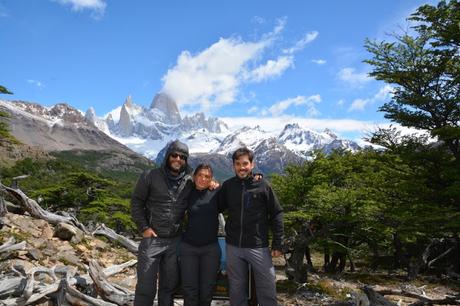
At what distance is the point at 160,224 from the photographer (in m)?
6.48

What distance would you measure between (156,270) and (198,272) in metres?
0.70

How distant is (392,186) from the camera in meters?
13.2

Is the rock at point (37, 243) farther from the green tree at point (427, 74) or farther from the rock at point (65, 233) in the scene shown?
the green tree at point (427, 74)

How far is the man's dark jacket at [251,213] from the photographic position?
640 centimetres

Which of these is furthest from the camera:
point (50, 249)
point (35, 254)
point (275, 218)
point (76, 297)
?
point (50, 249)

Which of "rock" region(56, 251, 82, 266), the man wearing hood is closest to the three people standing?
the man wearing hood

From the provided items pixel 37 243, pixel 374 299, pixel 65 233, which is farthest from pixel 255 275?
pixel 65 233

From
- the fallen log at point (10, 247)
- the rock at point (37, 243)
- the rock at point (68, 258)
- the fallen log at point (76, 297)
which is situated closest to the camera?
the fallen log at point (76, 297)

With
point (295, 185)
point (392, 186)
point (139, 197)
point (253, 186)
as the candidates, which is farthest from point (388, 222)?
point (139, 197)

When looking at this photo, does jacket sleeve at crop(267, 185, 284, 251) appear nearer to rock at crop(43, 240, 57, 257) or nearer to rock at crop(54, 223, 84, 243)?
rock at crop(43, 240, 57, 257)

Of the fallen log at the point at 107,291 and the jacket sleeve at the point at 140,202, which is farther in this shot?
the fallen log at the point at 107,291

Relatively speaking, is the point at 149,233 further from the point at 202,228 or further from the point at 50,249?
the point at 50,249

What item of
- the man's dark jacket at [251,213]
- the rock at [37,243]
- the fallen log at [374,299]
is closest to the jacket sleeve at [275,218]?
the man's dark jacket at [251,213]

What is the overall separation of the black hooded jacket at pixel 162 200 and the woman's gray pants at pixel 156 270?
0.58 ft
